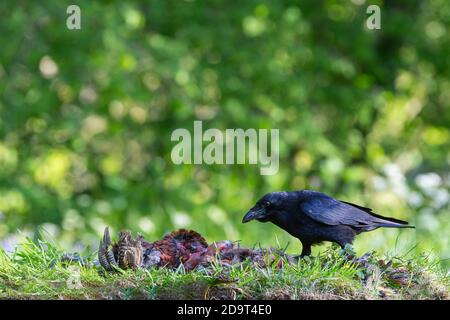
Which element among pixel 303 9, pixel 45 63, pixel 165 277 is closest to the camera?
pixel 165 277

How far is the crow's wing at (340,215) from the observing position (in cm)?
445

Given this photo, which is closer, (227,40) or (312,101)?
(227,40)

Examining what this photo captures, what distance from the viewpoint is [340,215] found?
4.50 m

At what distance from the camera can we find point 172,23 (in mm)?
10820

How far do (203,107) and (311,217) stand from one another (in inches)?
250

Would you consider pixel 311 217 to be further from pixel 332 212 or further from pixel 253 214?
pixel 253 214

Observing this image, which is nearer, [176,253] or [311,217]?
[311,217]

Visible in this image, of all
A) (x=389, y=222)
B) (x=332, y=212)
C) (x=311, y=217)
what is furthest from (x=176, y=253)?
(x=389, y=222)

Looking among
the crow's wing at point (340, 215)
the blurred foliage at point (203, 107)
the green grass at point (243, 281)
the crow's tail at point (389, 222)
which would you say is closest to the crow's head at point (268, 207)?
the crow's wing at point (340, 215)

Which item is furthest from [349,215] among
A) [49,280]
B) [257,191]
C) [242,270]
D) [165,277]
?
[257,191]

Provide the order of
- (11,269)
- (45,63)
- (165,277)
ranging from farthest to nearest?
(45,63), (11,269), (165,277)

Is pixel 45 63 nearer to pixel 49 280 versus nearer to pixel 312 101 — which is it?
pixel 312 101

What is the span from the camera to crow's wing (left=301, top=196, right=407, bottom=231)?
4.45 m

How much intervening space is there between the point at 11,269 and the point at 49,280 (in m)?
0.35
